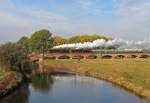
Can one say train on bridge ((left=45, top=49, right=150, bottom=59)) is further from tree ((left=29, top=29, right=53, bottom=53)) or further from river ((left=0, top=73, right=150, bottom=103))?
river ((left=0, top=73, right=150, bottom=103))

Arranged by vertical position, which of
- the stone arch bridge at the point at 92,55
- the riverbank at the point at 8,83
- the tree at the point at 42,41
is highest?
the tree at the point at 42,41

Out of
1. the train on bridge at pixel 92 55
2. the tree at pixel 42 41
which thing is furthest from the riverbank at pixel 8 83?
the tree at pixel 42 41

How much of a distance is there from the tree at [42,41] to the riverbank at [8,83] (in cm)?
9367

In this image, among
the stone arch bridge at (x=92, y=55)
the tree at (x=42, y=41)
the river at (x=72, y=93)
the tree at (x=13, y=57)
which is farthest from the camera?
the tree at (x=42, y=41)

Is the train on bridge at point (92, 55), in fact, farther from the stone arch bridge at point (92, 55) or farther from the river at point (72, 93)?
the river at point (72, 93)

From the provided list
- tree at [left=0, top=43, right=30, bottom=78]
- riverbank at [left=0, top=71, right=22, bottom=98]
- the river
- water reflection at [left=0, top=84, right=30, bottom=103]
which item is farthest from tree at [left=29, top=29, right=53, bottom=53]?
water reflection at [left=0, top=84, right=30, bottom=103]

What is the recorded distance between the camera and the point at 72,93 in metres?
53.0

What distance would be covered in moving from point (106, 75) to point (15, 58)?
18.8m

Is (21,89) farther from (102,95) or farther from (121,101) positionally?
(121,101)

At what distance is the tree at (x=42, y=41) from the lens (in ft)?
507

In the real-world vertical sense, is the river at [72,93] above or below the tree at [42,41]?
below

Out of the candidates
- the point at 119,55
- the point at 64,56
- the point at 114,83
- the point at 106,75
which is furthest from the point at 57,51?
the point at 114,83

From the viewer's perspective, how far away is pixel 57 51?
150000mm

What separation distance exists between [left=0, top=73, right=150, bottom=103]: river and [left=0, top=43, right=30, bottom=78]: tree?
4054 mm
